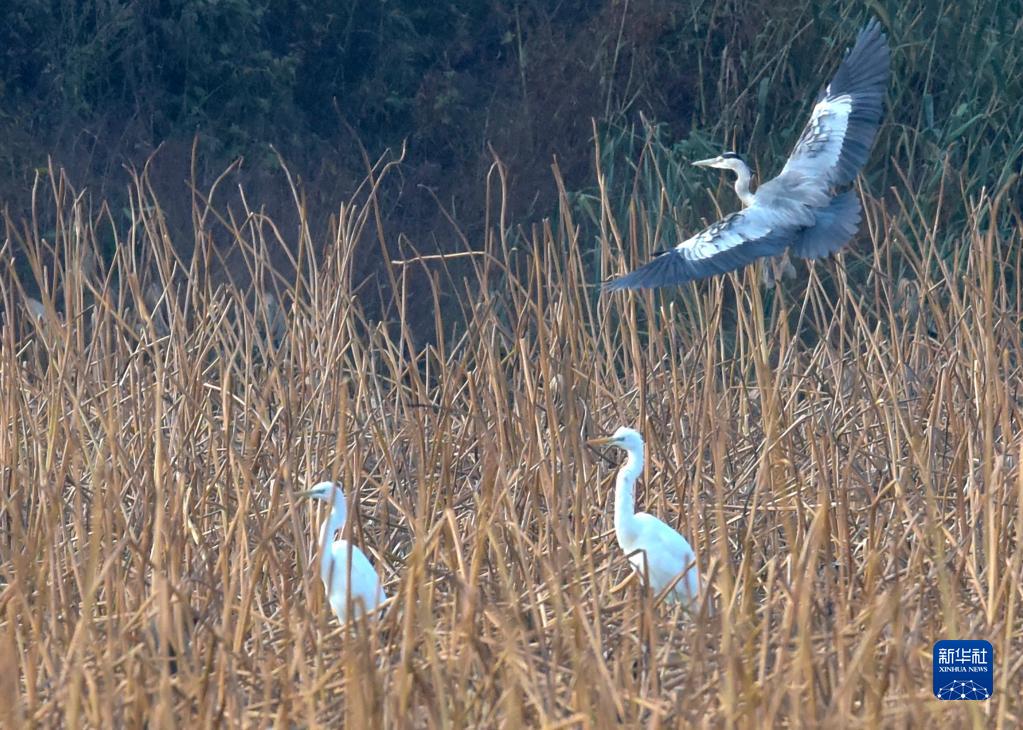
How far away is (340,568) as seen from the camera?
2.64m

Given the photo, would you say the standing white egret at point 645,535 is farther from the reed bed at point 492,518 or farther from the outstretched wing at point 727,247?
the outstretched wing at point 727,247

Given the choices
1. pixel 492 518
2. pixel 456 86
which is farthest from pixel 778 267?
pixel 456 86

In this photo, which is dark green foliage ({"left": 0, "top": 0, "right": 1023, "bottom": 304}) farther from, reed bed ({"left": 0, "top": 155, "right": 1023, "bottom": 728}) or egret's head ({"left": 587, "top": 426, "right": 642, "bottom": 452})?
egret's head ({"left": 587, "top": 426, "right": 642, "bottom": 452})

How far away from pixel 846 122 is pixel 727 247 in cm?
71

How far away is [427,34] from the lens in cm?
873

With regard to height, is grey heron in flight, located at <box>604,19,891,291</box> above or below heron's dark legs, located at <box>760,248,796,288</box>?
above

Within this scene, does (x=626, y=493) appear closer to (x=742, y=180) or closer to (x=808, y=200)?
(x=808, y=200)

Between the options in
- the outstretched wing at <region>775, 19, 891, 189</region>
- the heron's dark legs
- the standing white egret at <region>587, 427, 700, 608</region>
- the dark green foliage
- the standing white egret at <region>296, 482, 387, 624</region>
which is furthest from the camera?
the dark green foliage

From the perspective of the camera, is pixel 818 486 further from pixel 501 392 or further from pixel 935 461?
pixel 501 392

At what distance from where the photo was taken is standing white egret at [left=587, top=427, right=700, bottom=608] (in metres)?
2.73

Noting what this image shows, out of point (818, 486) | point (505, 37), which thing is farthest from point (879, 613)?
point (505, 37)

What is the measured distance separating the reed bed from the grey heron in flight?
137mm

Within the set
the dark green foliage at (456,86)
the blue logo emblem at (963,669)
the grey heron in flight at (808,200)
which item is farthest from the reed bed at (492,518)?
the dark green foliage at (456,86)

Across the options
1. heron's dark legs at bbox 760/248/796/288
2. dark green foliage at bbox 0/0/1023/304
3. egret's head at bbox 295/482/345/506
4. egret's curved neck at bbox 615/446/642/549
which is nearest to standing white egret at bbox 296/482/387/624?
egret's head at bbox 295/482/345/506
